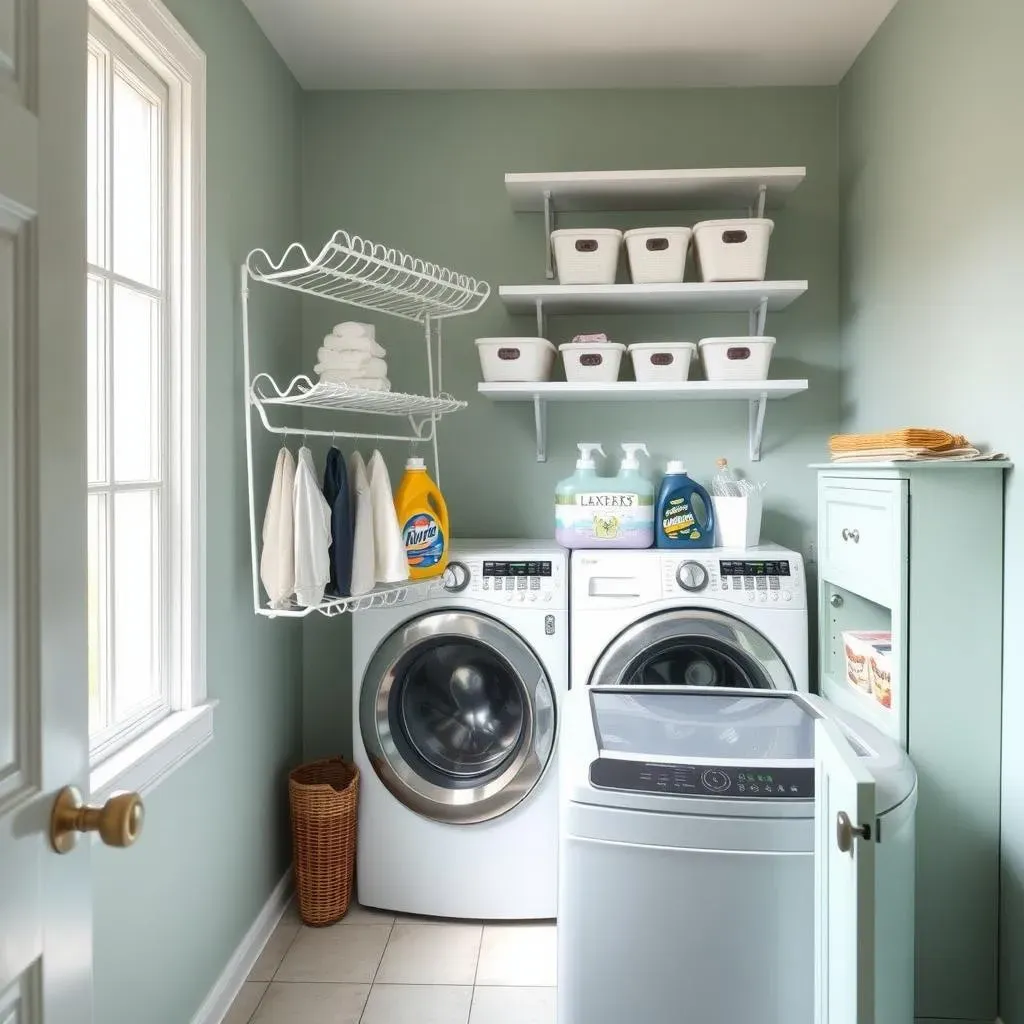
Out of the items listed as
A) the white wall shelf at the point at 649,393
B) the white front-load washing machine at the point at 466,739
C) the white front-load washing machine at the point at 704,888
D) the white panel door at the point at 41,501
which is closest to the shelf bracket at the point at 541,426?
the white wall shelf at the point at 649,393

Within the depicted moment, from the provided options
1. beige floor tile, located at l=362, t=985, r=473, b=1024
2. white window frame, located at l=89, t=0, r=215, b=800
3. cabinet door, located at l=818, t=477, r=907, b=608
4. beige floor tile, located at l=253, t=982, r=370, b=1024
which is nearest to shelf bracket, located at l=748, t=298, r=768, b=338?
cabinet door, located at l=818, t=477, r=907, b=608

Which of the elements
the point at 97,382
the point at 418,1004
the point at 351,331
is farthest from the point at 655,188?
the point at 418,1004

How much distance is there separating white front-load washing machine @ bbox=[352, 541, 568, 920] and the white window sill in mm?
601

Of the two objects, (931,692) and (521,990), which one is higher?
(931,692)

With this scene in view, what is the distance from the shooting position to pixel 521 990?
7.32 feet

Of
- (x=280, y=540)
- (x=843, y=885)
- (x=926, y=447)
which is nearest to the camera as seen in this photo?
(x=843, y=885)

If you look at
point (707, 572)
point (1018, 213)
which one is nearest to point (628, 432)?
point (707, 572)

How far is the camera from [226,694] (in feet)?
7.27

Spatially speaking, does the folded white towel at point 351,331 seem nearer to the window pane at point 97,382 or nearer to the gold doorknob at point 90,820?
the window pane at point 97,382

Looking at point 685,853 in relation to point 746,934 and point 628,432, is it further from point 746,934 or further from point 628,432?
point 628,432

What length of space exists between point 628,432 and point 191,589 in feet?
4.97

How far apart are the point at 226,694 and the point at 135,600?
45cm

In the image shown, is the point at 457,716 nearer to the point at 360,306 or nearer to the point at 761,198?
the point at 360,306

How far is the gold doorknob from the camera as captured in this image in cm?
85
